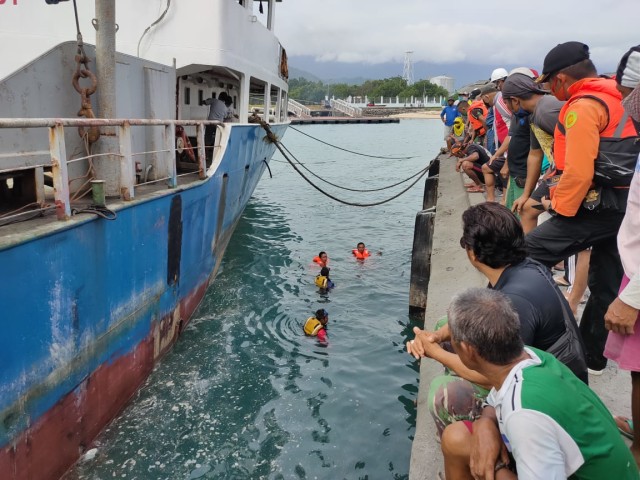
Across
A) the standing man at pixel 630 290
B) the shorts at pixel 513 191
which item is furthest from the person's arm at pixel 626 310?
the shorts at pixel 513 191

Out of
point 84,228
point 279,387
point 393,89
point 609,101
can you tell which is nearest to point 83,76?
point 84,228

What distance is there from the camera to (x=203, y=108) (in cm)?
1180

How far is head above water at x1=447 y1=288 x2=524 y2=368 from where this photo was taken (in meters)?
1.94

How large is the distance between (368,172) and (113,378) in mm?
23740

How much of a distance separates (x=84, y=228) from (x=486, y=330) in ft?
10.7

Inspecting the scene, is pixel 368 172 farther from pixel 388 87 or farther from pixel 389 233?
pixel 388 87

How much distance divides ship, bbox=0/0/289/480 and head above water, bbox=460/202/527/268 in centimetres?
282

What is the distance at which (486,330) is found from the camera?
194 cm

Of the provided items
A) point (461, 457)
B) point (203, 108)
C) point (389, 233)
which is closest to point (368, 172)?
point (389, 233)

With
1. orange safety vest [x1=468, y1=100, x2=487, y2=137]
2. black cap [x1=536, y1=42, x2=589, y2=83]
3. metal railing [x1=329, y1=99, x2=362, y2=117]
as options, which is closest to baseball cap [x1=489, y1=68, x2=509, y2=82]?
orange safety vest [x1=468, y1=100, x2=487, y2=137]

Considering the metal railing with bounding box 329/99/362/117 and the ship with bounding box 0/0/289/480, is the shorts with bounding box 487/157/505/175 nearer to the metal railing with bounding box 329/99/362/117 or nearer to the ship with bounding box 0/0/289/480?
the ship with bounding box 0/0/289/480

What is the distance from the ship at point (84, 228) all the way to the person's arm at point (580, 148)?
346cm

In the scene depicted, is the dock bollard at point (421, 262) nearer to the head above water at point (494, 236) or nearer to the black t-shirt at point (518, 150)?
the black t-shirt at point (518, 150)

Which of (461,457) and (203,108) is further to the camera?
(203,108)
